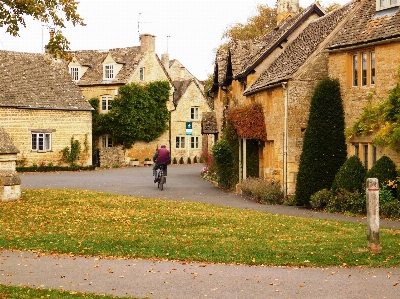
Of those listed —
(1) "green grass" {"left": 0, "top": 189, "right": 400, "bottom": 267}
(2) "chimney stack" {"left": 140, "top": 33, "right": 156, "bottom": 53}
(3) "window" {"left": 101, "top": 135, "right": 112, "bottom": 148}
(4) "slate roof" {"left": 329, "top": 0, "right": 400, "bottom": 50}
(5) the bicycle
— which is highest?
(2) "chimney stack" {"left": 140, "top": 33, "right": 156, "bottom": 53}

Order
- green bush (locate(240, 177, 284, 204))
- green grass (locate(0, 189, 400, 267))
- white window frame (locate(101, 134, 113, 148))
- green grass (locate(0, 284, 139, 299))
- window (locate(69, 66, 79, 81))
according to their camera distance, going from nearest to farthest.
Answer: green grass (locate(0, 284, 139, 299)) < green grass (locate(0, 189, 400, 267)) < green bush (locate(240, 177, 284, 204)) < white window frame (locate(101, 134, 113, 148)) < window (locate(69, 66, 79, 81))

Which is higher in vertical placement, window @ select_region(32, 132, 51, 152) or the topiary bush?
window @ select_region(32, 132, 51, 152)

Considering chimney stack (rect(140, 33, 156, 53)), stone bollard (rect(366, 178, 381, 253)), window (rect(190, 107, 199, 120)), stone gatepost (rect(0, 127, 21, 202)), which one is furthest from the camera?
window (rect(190, 107, 199, 120))

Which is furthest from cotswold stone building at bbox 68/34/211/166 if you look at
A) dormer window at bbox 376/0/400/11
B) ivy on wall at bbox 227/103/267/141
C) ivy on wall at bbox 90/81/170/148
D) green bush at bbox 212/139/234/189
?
dormer window at bbox 376/0/400/11

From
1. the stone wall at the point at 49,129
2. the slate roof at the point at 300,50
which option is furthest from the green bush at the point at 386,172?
the stone wall at the point at 49,129

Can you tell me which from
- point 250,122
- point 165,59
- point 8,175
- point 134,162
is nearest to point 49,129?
point 134,162

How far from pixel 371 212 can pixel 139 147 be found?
42.5 metres

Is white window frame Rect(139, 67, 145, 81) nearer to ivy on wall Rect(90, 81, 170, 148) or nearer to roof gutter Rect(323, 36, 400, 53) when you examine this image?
ivy on wall Rect(90, 81, 170, 148)

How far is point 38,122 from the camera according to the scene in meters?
45.0

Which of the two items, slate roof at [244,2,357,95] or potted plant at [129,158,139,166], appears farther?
potted plant at [129,158,139,166]

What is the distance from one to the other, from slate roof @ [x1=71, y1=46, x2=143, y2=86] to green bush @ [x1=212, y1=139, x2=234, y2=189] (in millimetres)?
24030

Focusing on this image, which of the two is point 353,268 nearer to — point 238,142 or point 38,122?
point 238,142

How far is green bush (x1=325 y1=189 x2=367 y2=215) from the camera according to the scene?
1955cm

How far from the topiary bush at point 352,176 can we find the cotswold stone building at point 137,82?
32362 millimetres
